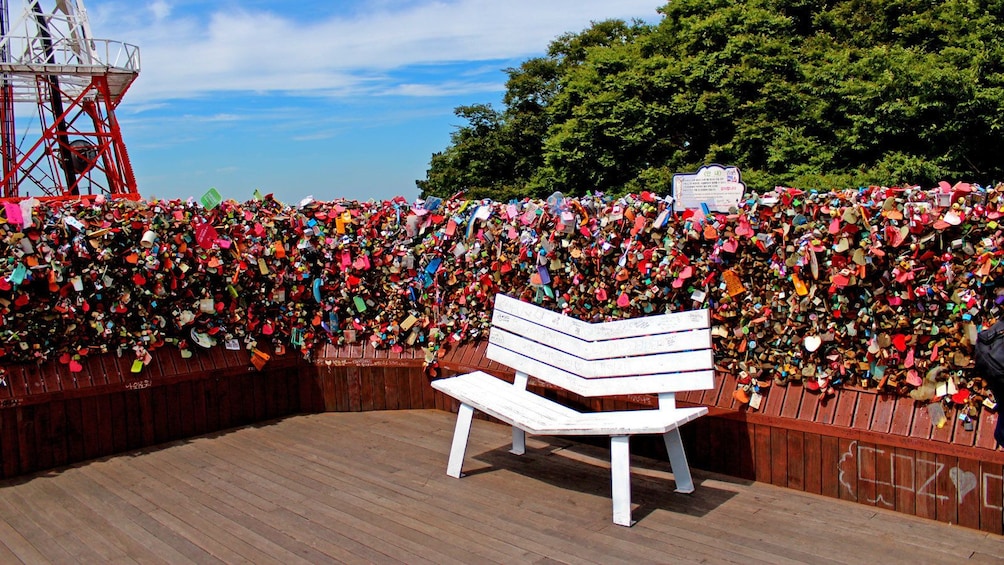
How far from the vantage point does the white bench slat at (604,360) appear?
4129 millimetres

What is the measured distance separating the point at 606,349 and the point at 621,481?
37.3 inches

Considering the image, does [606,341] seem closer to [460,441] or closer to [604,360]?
[604,360]

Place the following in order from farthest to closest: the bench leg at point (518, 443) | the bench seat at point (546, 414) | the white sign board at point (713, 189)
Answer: the bench leg at point (518, 443) → the white sign board at point (713, 189) → the bench seat at point (546, 414)

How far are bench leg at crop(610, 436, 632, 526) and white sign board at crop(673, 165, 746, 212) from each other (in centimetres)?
143

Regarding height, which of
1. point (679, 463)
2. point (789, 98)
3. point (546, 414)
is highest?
point (789, 98)

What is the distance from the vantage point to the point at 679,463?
4160 mm

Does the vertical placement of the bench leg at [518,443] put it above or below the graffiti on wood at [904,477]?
below

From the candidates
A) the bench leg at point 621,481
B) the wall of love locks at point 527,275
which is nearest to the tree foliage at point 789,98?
the wall of love locks at point 527,275

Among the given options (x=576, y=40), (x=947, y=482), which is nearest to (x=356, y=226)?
(x=947, y=482)

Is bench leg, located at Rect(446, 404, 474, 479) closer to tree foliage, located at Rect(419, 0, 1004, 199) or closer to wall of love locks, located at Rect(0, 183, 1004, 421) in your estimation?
wall of love locks, located at Rect(0, 183, 1004, 421)

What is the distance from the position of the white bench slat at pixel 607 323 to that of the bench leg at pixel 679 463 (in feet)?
1.92

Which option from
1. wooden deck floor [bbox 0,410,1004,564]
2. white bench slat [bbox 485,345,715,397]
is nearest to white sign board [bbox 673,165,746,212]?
white bench slat [bbox 485,345,715,397]

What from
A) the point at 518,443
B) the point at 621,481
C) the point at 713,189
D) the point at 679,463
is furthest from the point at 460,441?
the point at 713,189

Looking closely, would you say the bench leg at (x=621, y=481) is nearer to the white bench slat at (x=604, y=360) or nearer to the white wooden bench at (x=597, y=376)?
the white wooden bench at (x=597, y=376)
